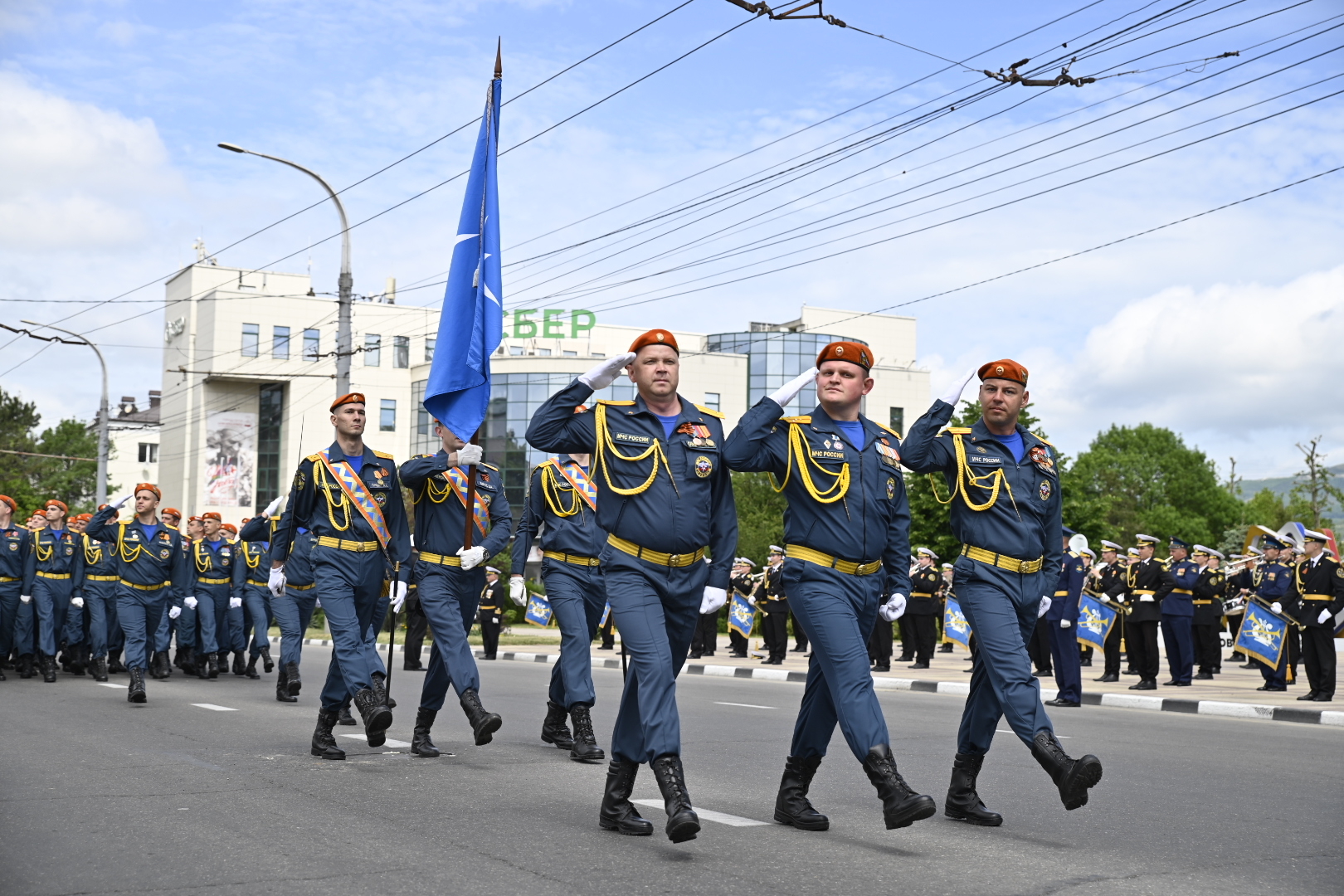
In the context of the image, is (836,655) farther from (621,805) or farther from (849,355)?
(849,355)

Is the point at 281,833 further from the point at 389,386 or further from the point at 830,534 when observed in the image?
the point at 389,386

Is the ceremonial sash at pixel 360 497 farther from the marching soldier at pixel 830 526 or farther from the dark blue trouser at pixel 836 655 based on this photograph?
the dark blue trouser at pixel 836 655

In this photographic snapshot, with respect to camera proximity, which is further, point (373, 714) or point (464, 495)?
point (464, 495)

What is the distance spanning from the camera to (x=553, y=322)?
256ft

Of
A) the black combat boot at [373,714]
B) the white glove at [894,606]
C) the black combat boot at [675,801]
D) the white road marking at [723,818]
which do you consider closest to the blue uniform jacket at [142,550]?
the black combat boot at [373,714]

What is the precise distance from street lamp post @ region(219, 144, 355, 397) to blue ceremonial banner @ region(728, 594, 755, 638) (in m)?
7.71

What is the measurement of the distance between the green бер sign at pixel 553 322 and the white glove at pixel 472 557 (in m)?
68.2

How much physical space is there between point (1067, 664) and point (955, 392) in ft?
30.2

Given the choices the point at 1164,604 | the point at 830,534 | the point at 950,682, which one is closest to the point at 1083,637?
the point at 1164,604

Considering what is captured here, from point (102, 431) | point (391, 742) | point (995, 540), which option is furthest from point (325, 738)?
point (102, 431)

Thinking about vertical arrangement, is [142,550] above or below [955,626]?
A: above

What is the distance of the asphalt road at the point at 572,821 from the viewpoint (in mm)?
5234

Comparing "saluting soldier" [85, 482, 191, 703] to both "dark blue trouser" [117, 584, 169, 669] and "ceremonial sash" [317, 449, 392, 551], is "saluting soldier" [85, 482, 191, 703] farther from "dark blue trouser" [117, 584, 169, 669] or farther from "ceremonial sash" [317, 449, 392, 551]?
"ceremonial sash" [317, 449, 392, 551]

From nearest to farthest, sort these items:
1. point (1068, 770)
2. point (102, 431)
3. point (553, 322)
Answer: point (1068, 770) → point (102, 431) → point (553, 322)
